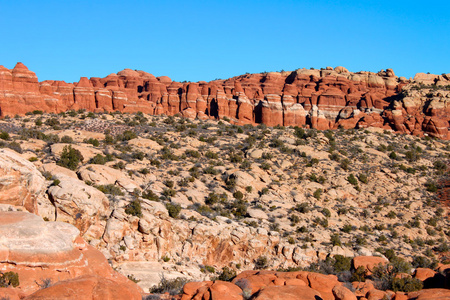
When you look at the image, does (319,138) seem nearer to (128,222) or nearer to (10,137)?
(128,222)

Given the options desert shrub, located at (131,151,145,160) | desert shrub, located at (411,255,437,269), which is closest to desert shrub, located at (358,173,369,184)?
desert shrub, located at (411,255,437,269)

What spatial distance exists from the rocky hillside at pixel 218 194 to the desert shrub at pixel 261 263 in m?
0.08

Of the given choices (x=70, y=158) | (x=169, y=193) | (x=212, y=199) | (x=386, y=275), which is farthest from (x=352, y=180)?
(x=70, y=158)

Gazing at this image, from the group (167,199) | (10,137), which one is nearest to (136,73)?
(10,137)

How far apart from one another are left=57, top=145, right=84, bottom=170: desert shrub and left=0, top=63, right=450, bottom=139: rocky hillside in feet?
77.7

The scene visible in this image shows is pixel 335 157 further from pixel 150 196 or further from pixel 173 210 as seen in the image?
pixel 150 196

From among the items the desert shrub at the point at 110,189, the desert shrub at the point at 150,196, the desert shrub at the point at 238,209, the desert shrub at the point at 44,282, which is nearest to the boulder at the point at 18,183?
the desert shrub at the point at 110,189

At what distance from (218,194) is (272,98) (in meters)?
38.2

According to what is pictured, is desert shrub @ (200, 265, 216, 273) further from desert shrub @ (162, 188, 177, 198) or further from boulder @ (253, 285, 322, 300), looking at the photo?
boulder @ (253, 285, 322, 300)

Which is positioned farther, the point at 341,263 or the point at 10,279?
the point at 341,263

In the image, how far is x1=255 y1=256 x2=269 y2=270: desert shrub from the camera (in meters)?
24.9

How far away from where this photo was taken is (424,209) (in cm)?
3469

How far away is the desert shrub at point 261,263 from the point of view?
81.8ft

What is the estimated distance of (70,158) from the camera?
98.5 ft
